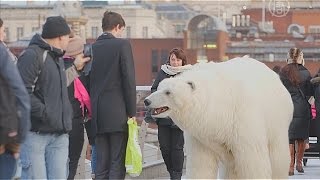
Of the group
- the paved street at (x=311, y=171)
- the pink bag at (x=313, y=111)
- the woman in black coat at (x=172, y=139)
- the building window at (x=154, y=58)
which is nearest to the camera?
the woman in black coat at (x=172, y=139)

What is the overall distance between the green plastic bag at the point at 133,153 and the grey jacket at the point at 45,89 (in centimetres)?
129

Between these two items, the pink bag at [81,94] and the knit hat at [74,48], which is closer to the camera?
the knit hat at [74,48]

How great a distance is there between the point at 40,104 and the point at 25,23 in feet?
425

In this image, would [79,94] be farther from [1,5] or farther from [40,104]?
[1,5]

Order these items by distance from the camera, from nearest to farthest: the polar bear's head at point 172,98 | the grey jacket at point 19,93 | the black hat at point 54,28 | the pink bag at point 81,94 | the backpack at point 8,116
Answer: the backpack at point 8,116
the grey jacket at point 19,93
the black hat at point 54,28
the polar bear's head at point 172,98
the pink bag at point 81,94

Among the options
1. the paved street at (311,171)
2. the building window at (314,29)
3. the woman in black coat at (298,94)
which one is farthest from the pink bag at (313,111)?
the building window at (314,29)

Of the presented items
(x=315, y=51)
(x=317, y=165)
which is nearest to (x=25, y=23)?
(x=315, y=51)

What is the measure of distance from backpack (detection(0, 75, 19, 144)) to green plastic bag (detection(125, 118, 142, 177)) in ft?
8.77

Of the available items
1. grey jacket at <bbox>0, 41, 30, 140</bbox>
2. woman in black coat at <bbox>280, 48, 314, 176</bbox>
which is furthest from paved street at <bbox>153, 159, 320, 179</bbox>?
grey jacket at <bbox>0, 41, 30, 140</bbox>

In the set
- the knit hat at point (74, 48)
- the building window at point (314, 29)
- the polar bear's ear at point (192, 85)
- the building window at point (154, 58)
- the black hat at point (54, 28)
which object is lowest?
the building window at point (154, 58)

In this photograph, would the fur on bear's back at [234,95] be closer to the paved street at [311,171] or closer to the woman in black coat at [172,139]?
the woman in black coat at [172,139]

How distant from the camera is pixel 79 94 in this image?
8.84 metres

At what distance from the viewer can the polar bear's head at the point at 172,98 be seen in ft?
24.7

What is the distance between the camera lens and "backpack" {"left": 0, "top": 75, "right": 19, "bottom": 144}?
5.84m
